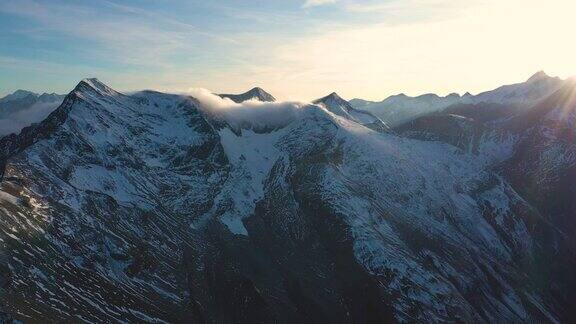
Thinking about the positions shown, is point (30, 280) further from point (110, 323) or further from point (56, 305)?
point (110, 323)

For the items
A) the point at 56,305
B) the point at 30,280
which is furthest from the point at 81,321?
the point at 30,280

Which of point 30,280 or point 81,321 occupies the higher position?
point 30,280

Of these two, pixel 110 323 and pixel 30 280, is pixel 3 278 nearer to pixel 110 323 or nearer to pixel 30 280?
pixel 30 280

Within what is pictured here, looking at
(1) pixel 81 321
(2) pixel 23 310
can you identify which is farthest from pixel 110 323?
(2) pixel 23 310

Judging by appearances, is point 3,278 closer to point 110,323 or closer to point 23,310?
point 23,310

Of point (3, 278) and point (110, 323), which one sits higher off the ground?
point (3, 278)

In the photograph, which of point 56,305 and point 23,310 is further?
point 56,305

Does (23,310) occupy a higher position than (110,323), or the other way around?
(23,310)

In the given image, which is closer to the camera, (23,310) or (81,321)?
(23,310)
